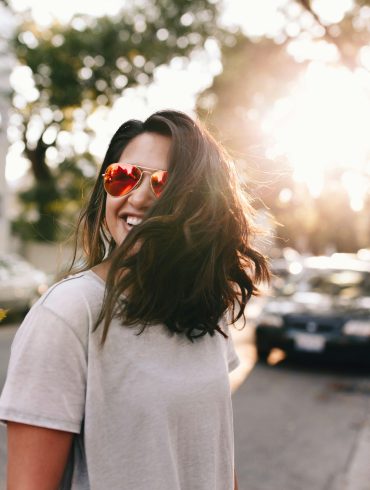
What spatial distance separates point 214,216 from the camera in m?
1.54

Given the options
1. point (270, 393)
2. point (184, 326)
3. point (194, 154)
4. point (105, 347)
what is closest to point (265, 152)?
point (194, 154)

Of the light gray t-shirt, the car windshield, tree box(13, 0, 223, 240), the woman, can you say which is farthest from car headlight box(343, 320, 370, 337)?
tree box(13, 0, 223, 240)

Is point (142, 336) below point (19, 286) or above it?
above

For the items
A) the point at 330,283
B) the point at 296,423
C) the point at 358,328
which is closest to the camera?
the point at 296,423

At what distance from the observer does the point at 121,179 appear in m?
1.54

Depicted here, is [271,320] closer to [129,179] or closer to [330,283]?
[330,283]

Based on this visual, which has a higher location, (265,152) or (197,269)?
(265,152)

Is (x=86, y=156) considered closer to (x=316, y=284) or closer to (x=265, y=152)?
(x=316, y=284)

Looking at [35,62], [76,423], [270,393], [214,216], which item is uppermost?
[35,62]

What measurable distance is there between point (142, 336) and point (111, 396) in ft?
0.52

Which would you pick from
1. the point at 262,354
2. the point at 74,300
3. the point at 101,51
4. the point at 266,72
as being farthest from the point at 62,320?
the point at 101,51

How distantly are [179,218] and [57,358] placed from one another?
50cm

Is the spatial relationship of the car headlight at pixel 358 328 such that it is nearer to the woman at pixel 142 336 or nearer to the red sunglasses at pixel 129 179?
the woman at pixel 142 336

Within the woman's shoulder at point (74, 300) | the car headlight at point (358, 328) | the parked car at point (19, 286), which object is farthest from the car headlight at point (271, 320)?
the woman's shoulder at point (74, 300)
